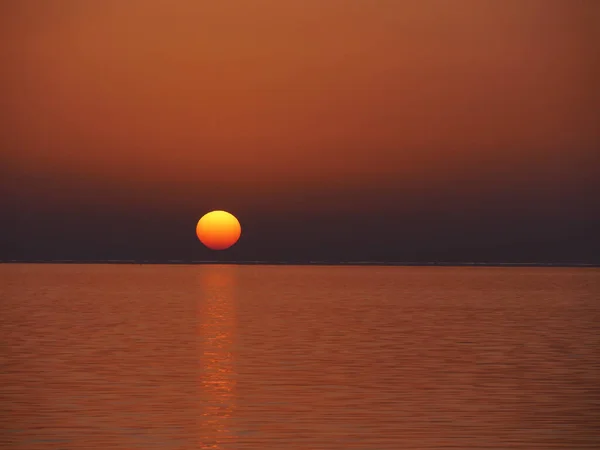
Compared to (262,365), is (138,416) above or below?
below

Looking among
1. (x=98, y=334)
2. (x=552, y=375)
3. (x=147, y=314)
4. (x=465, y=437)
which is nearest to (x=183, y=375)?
(x=552, y=375)

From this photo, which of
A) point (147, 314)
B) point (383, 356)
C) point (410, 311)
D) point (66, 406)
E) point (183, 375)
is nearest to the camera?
point (66, 406)

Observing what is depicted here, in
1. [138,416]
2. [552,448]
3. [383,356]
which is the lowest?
[552,448]

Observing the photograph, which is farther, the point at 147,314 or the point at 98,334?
the point at 147,314

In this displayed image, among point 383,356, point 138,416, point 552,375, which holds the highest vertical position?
point 383,356

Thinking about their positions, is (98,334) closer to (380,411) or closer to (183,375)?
(183,375)

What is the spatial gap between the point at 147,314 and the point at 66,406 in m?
51.8

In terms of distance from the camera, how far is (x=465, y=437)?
26391 mm

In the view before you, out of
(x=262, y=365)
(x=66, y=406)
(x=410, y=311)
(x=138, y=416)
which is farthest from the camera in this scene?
(x=410, y=311)

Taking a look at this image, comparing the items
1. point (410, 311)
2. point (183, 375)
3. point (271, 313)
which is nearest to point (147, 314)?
point (271, 313)

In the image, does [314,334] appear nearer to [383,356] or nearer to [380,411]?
[383,356]

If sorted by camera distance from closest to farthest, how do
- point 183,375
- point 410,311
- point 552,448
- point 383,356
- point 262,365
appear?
point 552,448 → point 183,375 → point 262,365 → point 383,356 → point 410,311

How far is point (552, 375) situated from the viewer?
40.2 m

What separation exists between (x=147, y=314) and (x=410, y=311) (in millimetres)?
19479
